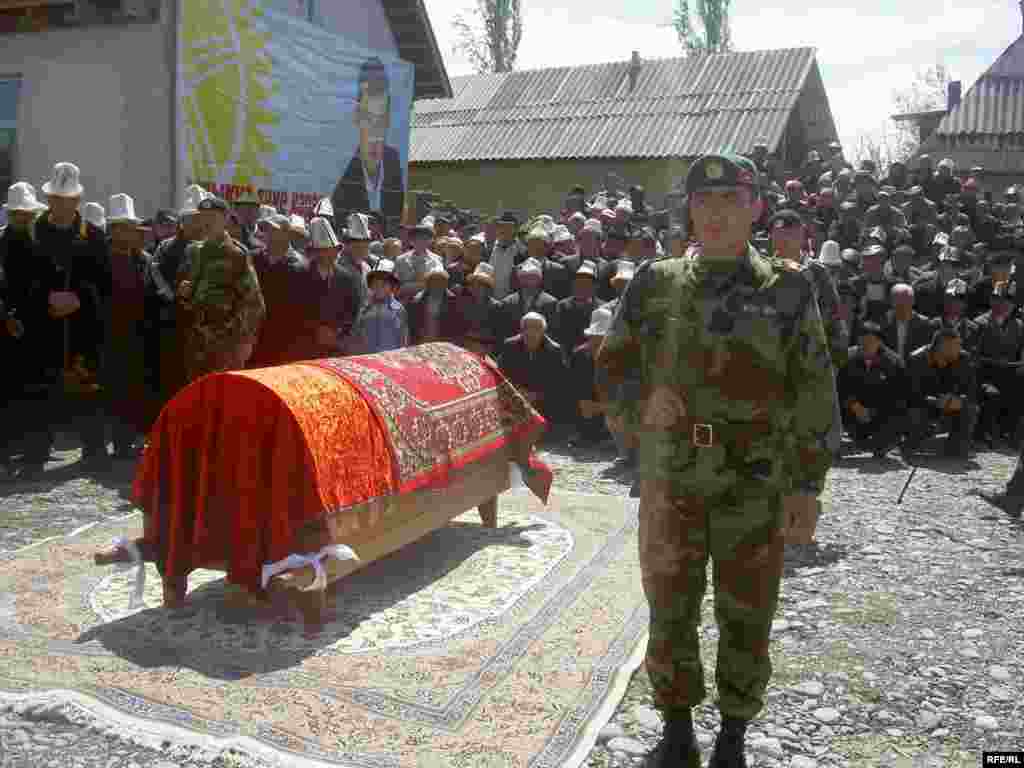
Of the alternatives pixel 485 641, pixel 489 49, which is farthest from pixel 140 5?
pixel 489 49

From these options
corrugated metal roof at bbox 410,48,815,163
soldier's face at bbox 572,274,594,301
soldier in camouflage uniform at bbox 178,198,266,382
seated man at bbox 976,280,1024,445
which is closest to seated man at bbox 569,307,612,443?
soldier's face at bbox 572,274,594,301

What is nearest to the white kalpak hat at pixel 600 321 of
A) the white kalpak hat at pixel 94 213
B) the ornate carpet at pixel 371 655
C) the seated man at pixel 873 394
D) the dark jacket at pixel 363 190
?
the ornate carpet at pixel 371 655

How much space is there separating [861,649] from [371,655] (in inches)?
86.0

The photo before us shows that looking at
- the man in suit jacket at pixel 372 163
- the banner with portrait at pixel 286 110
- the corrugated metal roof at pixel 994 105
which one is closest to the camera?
the banner with portrait at pixel 286 110

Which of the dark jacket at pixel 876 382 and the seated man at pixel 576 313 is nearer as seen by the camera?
the dark jacket at pixel 876 382

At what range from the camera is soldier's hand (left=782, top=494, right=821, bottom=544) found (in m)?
3.29

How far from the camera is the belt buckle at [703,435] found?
10.8 feet

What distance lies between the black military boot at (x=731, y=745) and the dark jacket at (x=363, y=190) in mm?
12143

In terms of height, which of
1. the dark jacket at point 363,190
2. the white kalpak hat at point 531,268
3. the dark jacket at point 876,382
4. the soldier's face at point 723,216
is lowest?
the dark jacket at point 876,382

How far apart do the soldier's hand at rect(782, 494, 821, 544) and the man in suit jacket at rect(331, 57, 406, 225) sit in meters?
12.1

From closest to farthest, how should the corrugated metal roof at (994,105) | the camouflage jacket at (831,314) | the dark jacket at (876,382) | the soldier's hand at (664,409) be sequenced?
the soldier's hand at (664,409) < the camouflage jacket at (831,314) < the dark jacket at (876,382) < the corrugated metal roof at (994,105)

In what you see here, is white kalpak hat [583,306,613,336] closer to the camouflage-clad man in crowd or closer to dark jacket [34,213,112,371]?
dark jacket [34,213,112,371]

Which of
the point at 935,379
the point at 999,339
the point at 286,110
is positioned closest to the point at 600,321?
the point at 935,379

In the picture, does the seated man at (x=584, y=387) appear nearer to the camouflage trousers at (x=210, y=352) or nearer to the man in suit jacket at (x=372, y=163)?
the camouflage trousers at (x=210, y=352)
